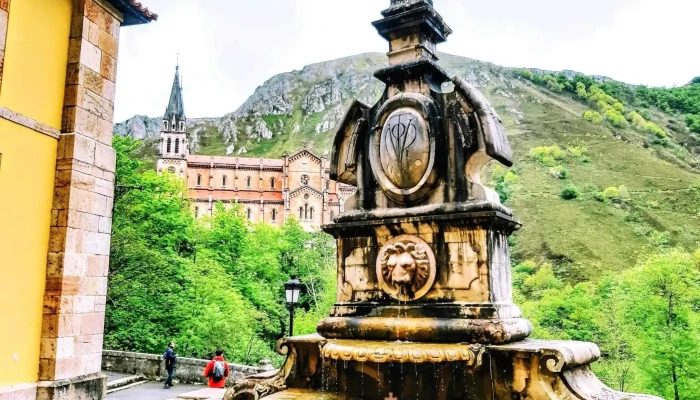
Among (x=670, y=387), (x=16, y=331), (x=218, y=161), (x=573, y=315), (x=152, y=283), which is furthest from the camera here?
(x=218, y=161)

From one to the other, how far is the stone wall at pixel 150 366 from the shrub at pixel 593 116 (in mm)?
114020

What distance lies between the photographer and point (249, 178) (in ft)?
324

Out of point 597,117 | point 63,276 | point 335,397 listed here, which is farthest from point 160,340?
point 597,117

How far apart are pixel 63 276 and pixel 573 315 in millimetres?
36799

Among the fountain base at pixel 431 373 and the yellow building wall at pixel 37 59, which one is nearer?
the fountain base at pixel 431 373

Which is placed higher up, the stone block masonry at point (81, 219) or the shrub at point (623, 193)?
the shrub at point (623, 193)

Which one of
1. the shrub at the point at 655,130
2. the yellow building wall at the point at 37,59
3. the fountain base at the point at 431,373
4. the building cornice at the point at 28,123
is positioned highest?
the shrub at the point at 655,130

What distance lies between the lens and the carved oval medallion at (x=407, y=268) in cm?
678

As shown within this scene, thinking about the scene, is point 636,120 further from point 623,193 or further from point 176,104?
point 176,104

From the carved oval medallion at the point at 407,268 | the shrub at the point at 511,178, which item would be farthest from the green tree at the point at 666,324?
the shrub at the point at 511,178

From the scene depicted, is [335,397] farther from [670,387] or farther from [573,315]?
[573,315]

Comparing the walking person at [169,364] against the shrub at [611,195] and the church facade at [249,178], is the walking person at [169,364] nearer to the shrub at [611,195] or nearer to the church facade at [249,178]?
the shrub at [611,195]

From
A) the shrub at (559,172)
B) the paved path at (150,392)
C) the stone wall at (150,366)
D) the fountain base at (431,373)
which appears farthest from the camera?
the shrub at (559,172)

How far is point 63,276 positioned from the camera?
8.83 m
